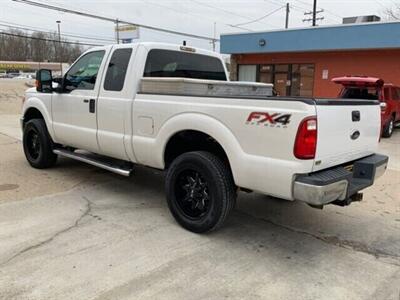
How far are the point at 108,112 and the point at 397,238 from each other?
3720mm

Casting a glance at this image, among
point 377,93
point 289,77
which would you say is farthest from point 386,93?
point 289,77

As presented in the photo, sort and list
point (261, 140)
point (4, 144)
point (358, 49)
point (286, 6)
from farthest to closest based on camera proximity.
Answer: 1. point (286, 6)
2. point (358, 49)
3. point (4, 144)
4. point (261, 140)

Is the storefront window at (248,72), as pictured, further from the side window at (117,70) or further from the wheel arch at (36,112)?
the side window at (117,70)

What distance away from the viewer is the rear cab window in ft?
17.4

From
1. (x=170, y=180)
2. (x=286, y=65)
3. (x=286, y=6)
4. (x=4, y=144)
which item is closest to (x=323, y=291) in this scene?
(x=170, y=180)

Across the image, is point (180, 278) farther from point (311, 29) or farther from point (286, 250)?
point (311, 29)

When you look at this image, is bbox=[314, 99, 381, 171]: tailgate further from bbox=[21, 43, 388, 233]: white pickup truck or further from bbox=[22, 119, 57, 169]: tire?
bbox=[22, 119, 57, 169]: tire

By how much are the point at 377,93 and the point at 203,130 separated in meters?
10.2

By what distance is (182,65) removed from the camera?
5.71 metres

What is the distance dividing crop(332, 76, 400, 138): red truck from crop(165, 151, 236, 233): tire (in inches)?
355

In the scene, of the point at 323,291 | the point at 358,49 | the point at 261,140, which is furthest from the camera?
the point at 358,49

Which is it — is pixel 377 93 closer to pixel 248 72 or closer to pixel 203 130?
pixel 203 130

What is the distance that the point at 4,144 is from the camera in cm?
964

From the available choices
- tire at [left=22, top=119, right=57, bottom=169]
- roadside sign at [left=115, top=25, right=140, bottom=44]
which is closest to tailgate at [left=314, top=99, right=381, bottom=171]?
tire at [left=22, top=119, right=57, bottom=169]
